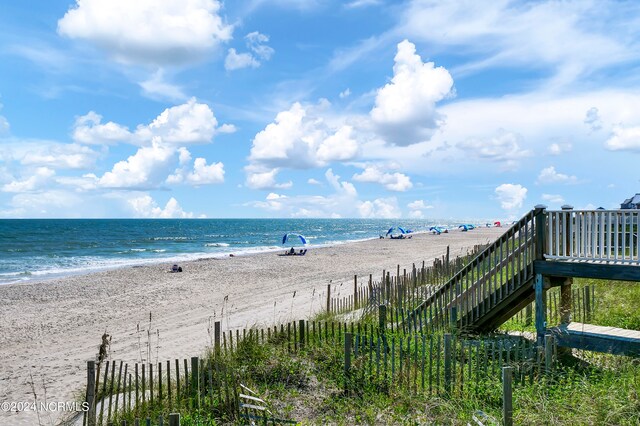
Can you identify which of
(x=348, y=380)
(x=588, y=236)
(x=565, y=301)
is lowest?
(x=348, y=380)

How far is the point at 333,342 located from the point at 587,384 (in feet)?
14.5

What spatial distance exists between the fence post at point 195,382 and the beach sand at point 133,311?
284 centimetres

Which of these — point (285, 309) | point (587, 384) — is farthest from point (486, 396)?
point (285, 309)

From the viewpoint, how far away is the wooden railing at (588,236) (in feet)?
32.0

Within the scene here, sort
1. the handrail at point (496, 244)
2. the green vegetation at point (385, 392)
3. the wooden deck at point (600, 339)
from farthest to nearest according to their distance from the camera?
the handrail at point (496, 244) → the wooden deck at point (600, 339) → the green vegetation at point (385, 392)

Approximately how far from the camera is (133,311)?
2086 cm

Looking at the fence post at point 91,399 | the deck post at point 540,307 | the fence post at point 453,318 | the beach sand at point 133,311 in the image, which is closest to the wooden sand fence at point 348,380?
the fence post at point 91,399

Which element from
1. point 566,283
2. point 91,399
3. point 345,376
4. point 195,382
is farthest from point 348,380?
point 566,283

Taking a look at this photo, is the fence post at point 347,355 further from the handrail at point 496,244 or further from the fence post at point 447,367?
the handrail at point 496,244

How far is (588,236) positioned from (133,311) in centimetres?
1737

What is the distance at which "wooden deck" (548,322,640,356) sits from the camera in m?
9.39

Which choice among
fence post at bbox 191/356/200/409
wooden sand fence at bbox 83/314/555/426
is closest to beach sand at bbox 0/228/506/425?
wooden sand fence at bbox 83/314/555/426

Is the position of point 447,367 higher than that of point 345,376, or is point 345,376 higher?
point 447,367

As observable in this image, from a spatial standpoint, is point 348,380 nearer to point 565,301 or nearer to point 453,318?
point 453,318
